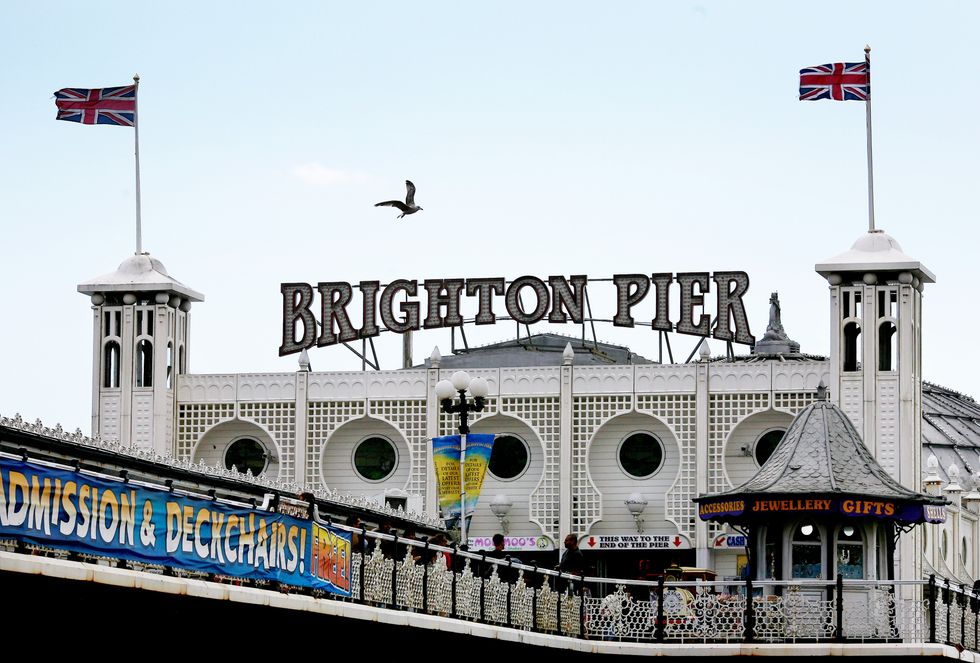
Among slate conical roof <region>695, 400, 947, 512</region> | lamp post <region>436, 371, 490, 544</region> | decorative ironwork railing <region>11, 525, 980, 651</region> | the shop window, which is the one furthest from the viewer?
lamp post <region>436, 371, 490, 544</region>

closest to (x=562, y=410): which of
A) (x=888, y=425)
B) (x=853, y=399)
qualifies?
(x=853, y=399)

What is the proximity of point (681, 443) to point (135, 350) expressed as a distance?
14.8 m

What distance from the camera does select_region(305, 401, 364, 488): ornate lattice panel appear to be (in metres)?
54.9

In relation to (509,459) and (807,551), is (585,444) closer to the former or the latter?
(509,459)

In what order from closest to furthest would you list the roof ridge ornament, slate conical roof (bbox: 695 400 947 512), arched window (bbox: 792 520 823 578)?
slate conical roof (bbox: 695 400 947 512), arched window (bbox: 792 520 823 578), the roof ridge ornament

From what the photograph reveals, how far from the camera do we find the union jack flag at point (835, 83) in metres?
52.0

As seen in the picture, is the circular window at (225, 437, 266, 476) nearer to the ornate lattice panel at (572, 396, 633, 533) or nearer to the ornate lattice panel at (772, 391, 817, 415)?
the ornate lattice panel at (572, 396, 633, 533)

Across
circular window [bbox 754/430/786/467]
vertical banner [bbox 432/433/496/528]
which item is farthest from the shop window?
circular window [bbox 754/430/786/467]

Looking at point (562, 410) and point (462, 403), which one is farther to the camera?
point (562, 410)

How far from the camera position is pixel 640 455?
53.7 meters

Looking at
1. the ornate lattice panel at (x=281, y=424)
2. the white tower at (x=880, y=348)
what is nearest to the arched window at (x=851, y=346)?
the white tower at (x=880, y=348)

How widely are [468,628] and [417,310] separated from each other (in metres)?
26.4

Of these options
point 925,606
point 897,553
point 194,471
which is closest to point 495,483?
point 897,553

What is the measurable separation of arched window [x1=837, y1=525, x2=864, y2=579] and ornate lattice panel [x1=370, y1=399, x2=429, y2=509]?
2094 cm
